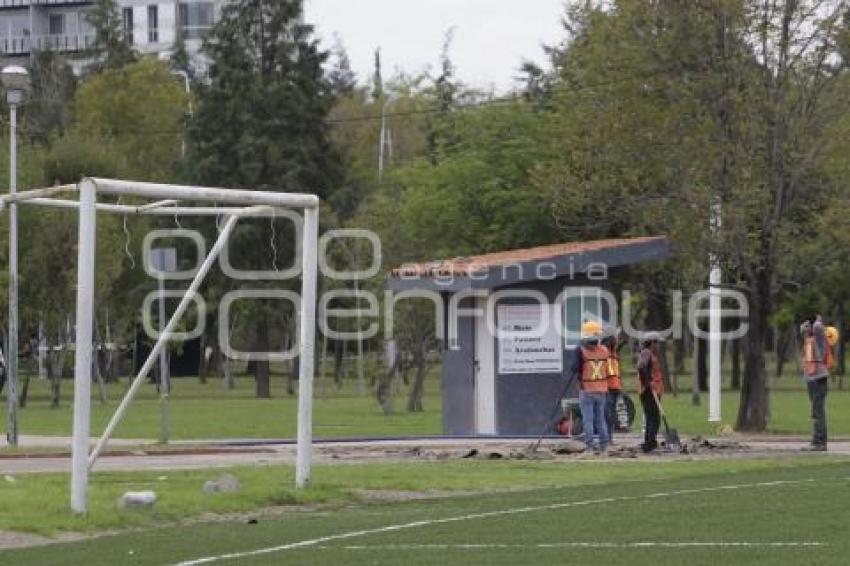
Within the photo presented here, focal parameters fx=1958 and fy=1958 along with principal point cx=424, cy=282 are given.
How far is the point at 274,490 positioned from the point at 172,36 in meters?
92.6

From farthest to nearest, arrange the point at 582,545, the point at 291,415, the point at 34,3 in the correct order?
1. the point at 34,3
2. the point at 291,415
3. the point at 582,545

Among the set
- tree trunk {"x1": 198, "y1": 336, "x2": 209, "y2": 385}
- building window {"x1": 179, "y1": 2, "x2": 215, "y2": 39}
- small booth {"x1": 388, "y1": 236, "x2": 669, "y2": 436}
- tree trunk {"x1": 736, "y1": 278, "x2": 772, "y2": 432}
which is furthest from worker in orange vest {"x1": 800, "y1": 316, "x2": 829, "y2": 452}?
building window {"x1": 179, "y1": 2, "x2": 215, "y2": 39}

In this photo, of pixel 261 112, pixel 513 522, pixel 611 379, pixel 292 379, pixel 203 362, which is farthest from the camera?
pixel 203 362

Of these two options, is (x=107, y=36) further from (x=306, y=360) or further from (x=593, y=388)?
(x=306, y=360)

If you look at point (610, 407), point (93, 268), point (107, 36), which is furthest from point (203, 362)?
point (93, 268)

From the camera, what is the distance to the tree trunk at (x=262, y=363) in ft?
211

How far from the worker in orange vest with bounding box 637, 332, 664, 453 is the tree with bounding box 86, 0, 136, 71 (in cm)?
6579

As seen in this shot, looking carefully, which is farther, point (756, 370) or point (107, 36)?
point (107, 36)

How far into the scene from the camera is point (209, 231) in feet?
211

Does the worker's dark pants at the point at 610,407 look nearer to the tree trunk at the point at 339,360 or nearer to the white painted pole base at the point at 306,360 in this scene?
the white painted pole base at the point at 306,360

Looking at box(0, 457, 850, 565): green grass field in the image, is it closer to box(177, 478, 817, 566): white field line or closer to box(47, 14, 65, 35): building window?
box(177, 478, 817, 566): white field line

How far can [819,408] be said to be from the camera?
28.2 metres

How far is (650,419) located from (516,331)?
583 centimetres

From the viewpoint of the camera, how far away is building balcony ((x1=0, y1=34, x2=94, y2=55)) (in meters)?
109
